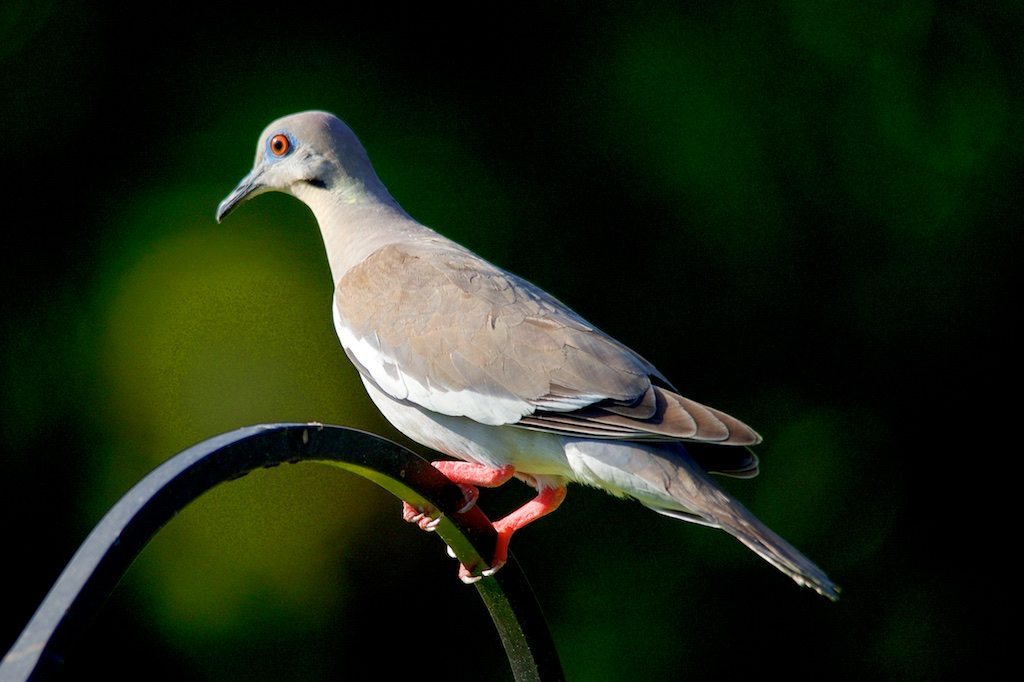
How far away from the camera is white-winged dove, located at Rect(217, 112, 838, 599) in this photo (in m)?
1.70

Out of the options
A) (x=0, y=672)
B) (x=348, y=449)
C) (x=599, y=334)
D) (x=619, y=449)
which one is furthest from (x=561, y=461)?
(x=0, y=672)

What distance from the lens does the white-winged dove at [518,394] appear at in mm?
1698

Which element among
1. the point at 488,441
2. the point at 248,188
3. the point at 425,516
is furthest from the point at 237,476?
the point at 248,188

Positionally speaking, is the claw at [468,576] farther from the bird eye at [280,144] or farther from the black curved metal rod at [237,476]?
the bird eye at [280,144]

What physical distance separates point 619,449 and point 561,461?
0.11 m

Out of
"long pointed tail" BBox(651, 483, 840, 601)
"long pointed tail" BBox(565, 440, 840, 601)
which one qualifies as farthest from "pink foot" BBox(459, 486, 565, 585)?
"long pointed tail" BBox(651, 483, 840, 601)

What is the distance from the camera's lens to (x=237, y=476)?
3.63 feet

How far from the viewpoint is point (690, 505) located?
167 cm

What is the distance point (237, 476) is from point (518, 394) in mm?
747

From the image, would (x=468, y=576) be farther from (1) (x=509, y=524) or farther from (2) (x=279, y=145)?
(2) (x=279, y=145)

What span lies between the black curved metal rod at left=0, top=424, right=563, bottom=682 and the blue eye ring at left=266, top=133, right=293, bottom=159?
1.00 meters

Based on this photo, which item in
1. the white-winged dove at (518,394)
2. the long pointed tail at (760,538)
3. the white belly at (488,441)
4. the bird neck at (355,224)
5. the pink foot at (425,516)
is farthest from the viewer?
the bird neck at (355,224)

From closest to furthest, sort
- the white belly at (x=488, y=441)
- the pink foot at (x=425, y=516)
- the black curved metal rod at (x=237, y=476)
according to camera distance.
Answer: the black curved metal rod at (x=237, y=476) → the pink foot at (x=425, y=516) → the white belly at (x=488, y=441)

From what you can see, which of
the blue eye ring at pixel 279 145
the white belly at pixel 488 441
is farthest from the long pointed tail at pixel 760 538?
the blue eye ring at pixel 279 145
